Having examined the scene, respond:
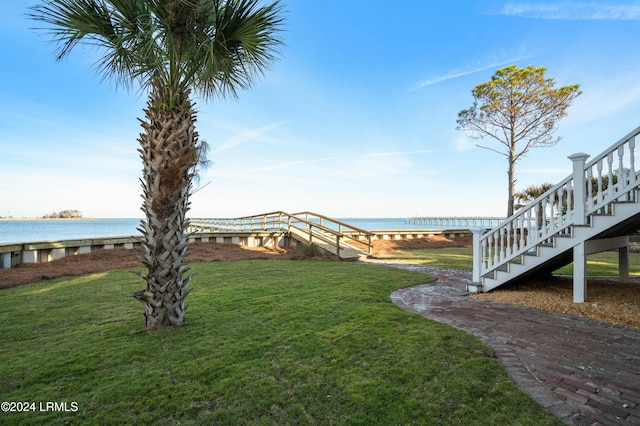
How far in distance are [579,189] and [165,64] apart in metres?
6.63

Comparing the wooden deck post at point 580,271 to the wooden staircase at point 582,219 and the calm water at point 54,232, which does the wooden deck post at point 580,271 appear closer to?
the wooden staircase at point 582,219

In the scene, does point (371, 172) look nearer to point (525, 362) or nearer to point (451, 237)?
point (451, 237)

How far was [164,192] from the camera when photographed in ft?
11.7

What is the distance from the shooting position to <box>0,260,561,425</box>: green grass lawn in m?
2.04

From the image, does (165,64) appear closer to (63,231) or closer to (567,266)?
(567,266)

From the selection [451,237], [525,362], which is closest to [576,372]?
[525,362]

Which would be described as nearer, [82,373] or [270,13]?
[82,373]

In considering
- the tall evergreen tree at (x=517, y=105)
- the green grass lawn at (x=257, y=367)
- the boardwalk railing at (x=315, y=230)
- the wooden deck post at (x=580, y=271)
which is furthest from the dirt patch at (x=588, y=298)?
the tall evergreen tree at (x=517, y=105)

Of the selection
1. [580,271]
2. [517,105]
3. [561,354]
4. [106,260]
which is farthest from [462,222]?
[106,260]

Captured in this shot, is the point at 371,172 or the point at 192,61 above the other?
the point at 371,172

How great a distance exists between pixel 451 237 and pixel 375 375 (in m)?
19.6

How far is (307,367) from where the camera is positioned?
8.79 ft

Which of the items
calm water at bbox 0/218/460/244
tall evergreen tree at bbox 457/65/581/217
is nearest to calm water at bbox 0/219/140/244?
calm water at bbox 0/218/460/244

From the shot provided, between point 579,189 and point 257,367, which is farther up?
point 579,189
